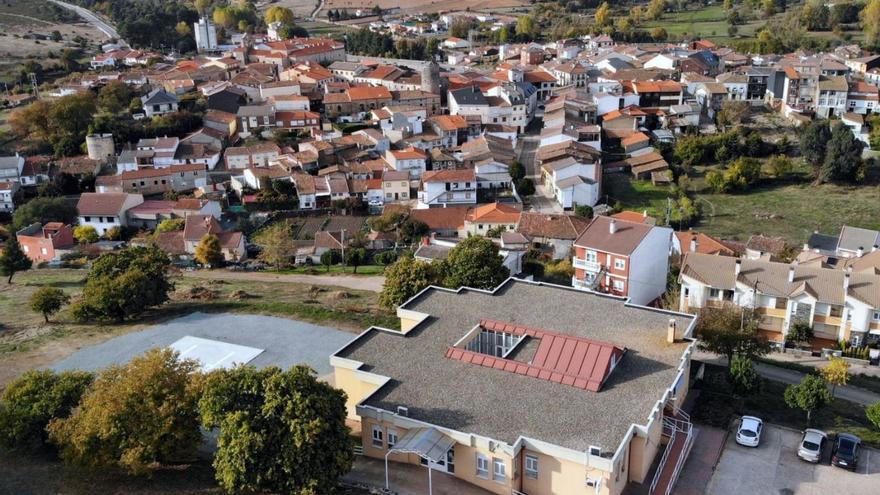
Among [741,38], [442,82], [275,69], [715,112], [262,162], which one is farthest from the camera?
[741,38]

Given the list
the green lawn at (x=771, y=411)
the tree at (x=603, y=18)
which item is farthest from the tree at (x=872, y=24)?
the green lawn at (x=771, y=411)

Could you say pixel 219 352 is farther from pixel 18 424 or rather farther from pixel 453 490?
pixel 453 490

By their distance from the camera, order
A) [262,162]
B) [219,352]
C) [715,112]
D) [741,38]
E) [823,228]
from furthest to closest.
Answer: [741,38], [715,112], [262,162], [823,228], [219,352]

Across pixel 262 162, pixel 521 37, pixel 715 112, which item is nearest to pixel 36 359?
pixel 262 162

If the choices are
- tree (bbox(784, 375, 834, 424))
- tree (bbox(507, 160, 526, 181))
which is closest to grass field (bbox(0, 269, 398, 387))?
tree (bbox(784, 375, 834, 424))

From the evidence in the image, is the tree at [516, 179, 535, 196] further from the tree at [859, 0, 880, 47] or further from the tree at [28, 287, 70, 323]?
the tree at [859, 0, 880, 47]

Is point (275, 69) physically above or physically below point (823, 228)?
above
